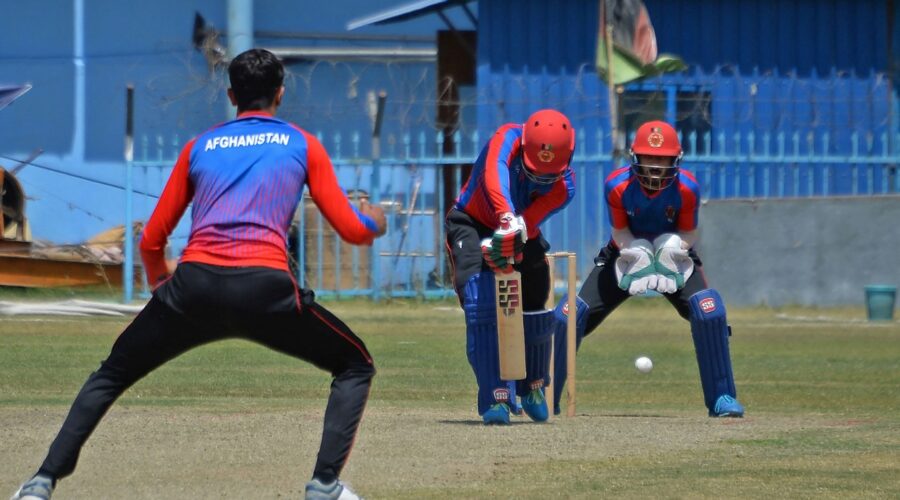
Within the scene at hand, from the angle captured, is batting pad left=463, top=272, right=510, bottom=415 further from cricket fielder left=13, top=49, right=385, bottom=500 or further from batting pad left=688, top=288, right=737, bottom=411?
cricket fielder left=13, top=49, right=385, bottom=500

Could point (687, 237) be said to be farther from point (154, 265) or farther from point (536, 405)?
point (154, 265)

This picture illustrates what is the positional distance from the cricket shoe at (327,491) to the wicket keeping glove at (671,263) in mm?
4444

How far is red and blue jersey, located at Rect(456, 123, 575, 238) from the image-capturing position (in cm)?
930

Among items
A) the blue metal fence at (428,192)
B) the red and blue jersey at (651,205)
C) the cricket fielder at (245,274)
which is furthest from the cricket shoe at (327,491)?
the blue metal fence at (428,192)

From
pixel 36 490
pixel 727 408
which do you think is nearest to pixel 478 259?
pixel 727 408

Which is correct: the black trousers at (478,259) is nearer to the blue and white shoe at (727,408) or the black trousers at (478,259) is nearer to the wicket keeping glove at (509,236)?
the wicket keeping glove at (509,236)

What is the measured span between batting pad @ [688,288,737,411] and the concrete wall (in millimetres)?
10541

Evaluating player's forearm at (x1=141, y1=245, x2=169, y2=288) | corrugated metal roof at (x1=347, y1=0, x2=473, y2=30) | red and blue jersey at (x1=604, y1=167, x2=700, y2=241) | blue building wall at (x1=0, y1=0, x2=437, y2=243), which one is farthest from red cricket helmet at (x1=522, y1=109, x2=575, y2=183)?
blue building wall at (x1=0, y1=0, x2=437, y2=243)

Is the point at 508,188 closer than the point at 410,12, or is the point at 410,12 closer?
the point at 508,188

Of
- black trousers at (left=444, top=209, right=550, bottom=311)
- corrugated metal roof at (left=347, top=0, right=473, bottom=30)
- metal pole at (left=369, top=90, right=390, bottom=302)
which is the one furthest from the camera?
corrugated metal roof at (left=347, top=0, right=473, bottom=30)

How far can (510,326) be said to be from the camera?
9.12m

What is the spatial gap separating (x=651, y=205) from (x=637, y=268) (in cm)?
41

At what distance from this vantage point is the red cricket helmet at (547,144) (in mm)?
9281

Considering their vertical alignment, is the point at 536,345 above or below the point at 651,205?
below
